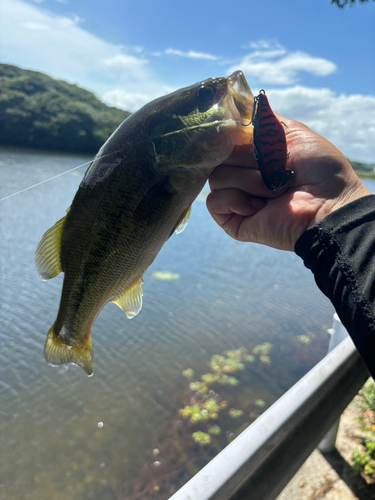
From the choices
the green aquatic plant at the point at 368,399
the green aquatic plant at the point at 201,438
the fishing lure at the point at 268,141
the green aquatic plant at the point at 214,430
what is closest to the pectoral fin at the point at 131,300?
the fishing lure at the point at 268,141

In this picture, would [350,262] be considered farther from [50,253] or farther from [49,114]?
[49,114]

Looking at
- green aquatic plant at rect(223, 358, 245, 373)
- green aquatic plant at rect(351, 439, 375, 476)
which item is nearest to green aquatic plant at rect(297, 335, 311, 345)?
green aquatic plant at rect(223, 358, 245, 373)

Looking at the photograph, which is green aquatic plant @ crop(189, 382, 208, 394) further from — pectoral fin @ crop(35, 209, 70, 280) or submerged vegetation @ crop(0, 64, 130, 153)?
pectoral fin @ crop(35, 209, 70, 280)

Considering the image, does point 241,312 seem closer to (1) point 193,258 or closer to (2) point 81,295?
(1) point 193,258

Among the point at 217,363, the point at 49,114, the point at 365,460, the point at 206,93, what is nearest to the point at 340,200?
the point at 206,93

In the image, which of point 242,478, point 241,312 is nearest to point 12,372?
point 242,478

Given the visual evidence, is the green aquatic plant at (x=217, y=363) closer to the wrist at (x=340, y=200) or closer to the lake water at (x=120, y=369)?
Answer: the lake water at (x=120, y=369)
